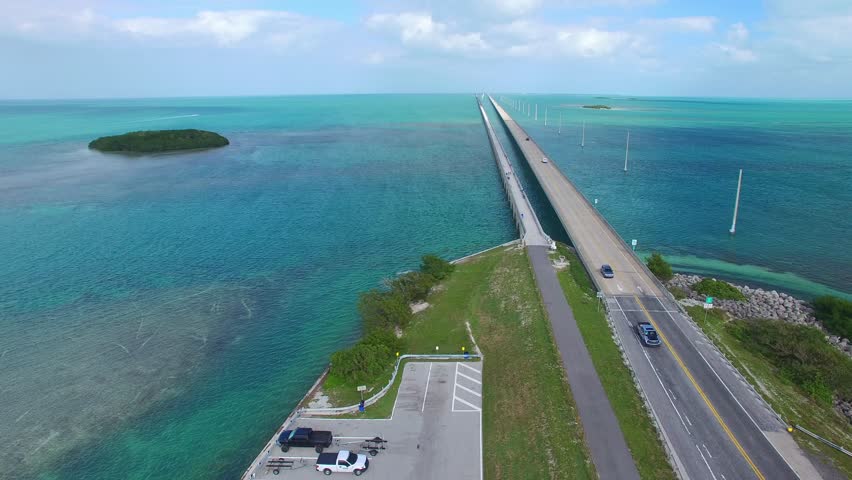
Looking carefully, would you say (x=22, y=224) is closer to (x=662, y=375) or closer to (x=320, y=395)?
(x=320, y=395)

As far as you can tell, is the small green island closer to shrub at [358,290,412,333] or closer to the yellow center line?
shrub at [358,290,412,333]

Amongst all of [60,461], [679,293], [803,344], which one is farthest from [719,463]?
[60,461]

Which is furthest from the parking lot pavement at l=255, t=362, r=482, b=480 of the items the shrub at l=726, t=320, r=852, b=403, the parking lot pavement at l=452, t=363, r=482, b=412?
the shrub at l=726, t=320, r=852, b=403

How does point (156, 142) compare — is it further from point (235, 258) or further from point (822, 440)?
point (822, 440)

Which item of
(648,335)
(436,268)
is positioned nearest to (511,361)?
(648,335)

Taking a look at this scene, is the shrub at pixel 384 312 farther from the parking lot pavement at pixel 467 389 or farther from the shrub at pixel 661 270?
the shrub at pixel 661 270

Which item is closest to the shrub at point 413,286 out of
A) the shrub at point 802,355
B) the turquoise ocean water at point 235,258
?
the turquoise ocean water at point 235,258
